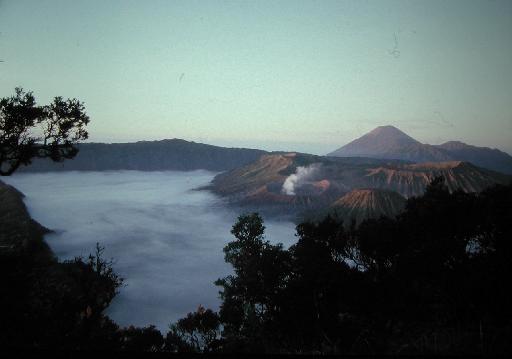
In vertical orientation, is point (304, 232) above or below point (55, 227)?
above

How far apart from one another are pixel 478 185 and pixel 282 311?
469 feet

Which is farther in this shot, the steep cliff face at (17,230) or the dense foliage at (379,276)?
the steep cliff face at (17,230)

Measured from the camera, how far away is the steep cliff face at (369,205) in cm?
10669

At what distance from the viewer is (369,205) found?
359 ft

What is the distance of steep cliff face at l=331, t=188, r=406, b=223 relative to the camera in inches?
4200

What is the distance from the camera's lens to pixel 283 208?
152 m

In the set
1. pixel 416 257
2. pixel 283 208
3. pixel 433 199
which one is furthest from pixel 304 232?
pixel 283 208

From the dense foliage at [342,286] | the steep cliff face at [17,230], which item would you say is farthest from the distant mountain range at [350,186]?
→ the steep cliff face at [17,230]

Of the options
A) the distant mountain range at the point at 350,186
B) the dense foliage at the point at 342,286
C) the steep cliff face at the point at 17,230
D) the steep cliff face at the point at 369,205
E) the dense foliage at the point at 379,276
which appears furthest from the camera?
the distant mountain range at the point at 350,186

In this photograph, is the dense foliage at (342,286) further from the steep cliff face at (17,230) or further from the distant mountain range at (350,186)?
the distant mountain range at (350,186)

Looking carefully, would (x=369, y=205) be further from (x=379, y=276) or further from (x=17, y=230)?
(x=17, y=230)

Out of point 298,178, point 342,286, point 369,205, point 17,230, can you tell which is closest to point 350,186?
point 298,178

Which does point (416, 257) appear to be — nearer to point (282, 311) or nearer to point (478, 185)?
point (282, 311)

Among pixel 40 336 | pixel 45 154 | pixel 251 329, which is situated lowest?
pixel 251 329
